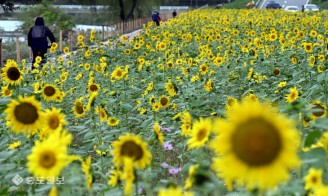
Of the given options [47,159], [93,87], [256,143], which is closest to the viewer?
[256,143]

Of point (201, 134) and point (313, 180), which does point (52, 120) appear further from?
point (313, 180)

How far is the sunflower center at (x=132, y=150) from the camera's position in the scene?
2.04 m

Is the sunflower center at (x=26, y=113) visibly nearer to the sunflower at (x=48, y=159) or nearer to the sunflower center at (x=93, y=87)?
the sunflower at (x=48, y=159)

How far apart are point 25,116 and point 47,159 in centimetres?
72

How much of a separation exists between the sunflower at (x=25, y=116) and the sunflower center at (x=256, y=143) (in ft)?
4.21

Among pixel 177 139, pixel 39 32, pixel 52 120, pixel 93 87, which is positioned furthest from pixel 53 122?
pixel 39 32

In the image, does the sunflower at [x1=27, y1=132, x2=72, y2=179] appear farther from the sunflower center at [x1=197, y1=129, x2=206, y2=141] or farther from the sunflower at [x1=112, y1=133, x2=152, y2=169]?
the sunflower center at [x1=197, y1=129, x2=206, y2=141]

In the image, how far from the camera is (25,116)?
244cm

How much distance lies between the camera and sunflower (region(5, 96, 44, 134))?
7.97 ft

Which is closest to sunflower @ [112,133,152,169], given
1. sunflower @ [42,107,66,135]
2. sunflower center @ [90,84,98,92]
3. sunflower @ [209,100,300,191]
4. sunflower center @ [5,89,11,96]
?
sunflower @ [42,107,66,135]

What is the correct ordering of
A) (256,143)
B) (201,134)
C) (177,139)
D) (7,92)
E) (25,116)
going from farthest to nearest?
(177,139) < (7,92) < (25,116) < (201,134) < (256,143)

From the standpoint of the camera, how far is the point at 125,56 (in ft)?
30.3

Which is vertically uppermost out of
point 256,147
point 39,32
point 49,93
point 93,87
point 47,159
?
point 256,147

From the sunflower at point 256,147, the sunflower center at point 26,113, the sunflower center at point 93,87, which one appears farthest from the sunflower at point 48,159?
the sunflower center at point 93,87
